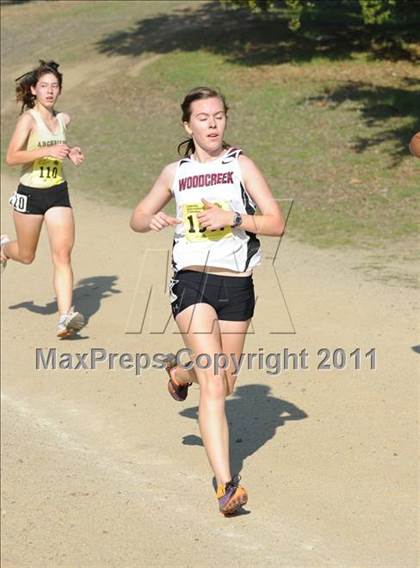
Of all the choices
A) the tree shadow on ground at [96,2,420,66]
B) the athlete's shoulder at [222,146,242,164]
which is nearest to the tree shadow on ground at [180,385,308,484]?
the athlete's shoulder at [222,146,242,164]

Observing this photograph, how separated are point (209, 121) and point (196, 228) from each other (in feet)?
2.09

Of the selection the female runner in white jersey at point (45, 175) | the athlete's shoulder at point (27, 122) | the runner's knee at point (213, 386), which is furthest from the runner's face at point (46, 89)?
the runner's knee at point (213, 386)

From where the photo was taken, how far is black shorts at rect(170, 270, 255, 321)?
7355 millimetres

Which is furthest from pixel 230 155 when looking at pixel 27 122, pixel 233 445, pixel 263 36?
pixel 263 36

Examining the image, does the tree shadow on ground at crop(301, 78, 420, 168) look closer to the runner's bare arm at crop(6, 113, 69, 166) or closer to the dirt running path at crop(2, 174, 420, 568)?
the dirt running path at crop(2, 174, 420, 568)

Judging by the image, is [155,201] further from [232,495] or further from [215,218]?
[232,495]

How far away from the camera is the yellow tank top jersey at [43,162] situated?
1095 centimetres

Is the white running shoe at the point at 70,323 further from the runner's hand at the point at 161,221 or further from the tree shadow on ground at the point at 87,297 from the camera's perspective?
the runner's hand at the point at 161,221

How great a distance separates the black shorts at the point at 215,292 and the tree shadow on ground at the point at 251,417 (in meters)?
1.37

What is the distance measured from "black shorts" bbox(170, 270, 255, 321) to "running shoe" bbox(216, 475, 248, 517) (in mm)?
998

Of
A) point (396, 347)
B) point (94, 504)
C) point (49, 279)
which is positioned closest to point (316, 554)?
point (94, 504)

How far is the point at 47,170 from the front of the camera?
36.8 feet

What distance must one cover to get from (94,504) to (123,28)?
87.0 feet

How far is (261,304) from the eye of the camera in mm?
12062
